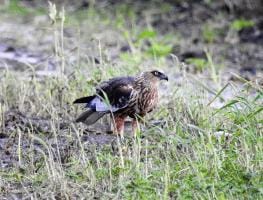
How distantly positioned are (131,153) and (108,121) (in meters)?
1.52

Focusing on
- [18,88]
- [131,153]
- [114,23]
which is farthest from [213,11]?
[131,153]

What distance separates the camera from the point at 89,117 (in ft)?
23.6

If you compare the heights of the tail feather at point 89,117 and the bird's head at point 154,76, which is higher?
the bird's head at point 154,76

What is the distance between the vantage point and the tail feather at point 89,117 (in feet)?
23.4

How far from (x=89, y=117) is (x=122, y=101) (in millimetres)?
332

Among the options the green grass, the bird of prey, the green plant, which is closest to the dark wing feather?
the bird of prey

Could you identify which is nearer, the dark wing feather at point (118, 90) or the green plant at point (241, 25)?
the dark wing feather at point (118, 90)

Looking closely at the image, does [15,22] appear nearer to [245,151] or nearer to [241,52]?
[241,52]

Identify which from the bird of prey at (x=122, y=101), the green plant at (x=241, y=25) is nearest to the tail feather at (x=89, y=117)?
the bird of prey at (x=122, y=101)

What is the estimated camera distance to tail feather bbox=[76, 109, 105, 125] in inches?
281

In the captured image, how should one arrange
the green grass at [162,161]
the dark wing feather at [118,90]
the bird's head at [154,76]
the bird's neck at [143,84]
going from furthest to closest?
the bird's head at [154,76], the bird's neck at [143,84], the dark wing feather at [118,90], the green grass at [162,161]

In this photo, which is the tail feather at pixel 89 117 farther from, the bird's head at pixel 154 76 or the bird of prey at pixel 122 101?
the bird's head at pixel 154 76

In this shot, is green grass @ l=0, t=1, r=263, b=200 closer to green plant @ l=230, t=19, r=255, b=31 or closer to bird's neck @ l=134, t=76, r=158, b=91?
bird's neck @ l=134, t=76, r=158, b=91

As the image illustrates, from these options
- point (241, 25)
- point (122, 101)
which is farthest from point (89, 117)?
point (241, 25)
